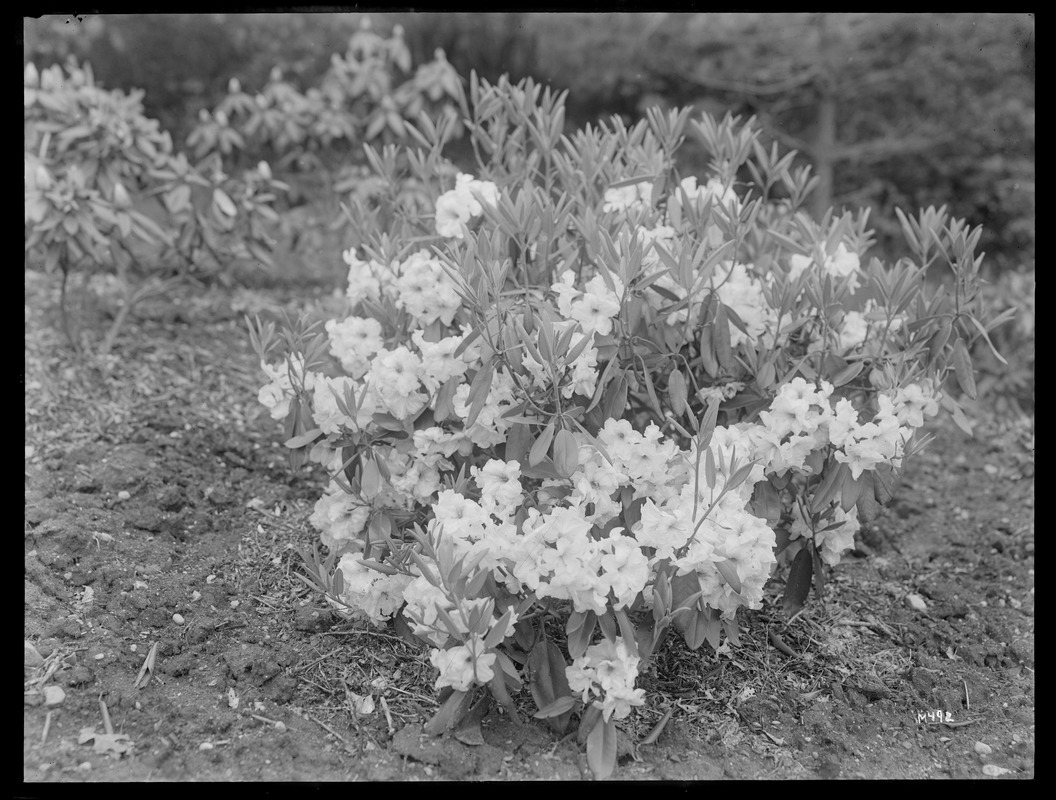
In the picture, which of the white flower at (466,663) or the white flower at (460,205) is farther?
the white flower at (460,205)


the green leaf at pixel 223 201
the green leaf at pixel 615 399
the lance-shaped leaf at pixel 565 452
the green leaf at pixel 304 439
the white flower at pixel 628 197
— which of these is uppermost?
the white flower at pixel 628 197

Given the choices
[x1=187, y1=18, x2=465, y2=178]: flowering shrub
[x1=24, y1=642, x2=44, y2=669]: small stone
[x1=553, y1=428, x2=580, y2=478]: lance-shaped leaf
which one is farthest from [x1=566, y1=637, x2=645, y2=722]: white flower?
[x1=187, y1=18, x2=465, y2=178]: flowering shrub

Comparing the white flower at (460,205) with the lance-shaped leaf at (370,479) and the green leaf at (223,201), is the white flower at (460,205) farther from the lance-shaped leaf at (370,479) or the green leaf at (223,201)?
the green leaf at (223,201)

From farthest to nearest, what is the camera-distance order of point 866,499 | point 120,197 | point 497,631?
point 120,197 → point 866,499 → point 497,631

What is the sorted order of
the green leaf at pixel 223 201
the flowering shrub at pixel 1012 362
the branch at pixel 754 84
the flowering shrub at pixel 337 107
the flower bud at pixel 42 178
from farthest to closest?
the branch at pixel 754 84 → the flowering shrub at pixel 337 107 → the flowering shrub at pixel 1012 362 → the green leaf at pixel 223 201 → the flower bud at pixel 42 178

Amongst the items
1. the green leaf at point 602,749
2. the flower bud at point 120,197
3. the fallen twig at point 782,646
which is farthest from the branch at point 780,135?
the green leaf at point 602,749

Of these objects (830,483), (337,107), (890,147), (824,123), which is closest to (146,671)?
(830,483)

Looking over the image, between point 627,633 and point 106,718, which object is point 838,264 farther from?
point 106,718
